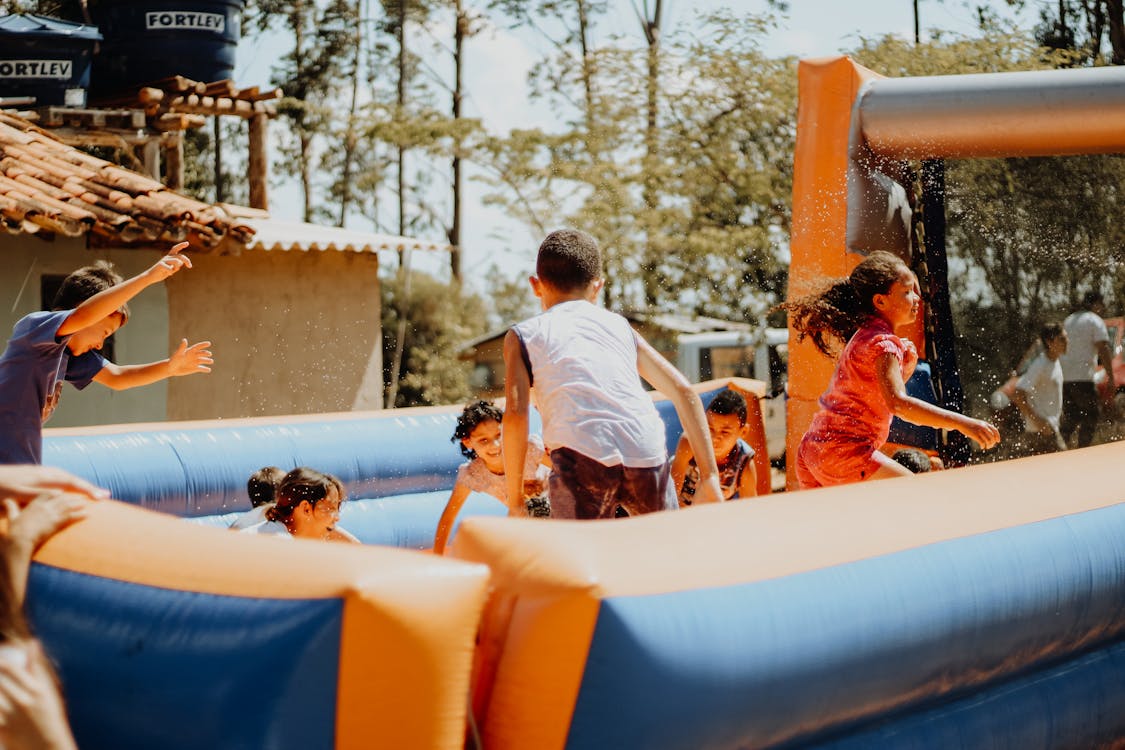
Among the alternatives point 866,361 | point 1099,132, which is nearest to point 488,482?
point 866,361

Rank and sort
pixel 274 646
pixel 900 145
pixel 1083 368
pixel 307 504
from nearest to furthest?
pixel 274 646
pixel 307 504
pixel 900 145
pixel 1083 368

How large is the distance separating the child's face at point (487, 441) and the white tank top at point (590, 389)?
1.66m

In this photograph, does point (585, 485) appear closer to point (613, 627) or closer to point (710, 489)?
point (710, 489)

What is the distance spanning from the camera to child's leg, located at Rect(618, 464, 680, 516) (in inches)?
132

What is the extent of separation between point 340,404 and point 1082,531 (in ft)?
30.6

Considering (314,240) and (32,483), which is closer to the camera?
(32,483)

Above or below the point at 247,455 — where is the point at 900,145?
above

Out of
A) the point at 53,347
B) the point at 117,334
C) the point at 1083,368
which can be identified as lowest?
A: the point at 1083,368

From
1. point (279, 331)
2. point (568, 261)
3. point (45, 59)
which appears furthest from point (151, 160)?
point (568, 261)

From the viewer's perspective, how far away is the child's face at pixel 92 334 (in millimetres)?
3840

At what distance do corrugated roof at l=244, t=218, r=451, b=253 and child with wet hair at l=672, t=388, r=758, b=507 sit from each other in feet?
19.6

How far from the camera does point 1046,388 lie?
26.9 feet

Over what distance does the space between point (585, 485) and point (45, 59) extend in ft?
28.8

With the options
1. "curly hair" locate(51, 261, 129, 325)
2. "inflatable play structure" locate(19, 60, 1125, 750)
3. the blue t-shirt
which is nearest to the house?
"curly hair" locate(51, 261, 129, 325)
